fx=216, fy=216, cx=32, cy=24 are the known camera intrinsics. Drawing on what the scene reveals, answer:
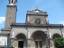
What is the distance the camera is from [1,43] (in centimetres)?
3703

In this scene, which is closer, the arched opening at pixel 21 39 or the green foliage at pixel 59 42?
the green foliage at pixel 59 42

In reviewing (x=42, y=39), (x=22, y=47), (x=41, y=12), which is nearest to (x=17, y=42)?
(x=22, y=47)

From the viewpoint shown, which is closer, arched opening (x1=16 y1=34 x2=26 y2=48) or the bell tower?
arched opening (x1=16 y1=34 x2=26 y2=48)

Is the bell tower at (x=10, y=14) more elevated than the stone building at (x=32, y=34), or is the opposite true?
the bell tower at (x=10, y=14)

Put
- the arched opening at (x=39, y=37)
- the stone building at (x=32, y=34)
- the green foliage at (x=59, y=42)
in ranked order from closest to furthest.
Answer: the green foliage at (x=59, y=42) → the stone building at (x=32, y=34) → the arched opening at (x=39, y=37)

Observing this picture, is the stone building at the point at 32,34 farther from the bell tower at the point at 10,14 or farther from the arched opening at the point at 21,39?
the bell tower at the point at 10,14

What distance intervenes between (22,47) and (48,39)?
462 centimetres

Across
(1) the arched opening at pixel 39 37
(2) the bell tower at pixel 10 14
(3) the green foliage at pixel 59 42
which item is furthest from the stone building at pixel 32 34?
(2) the bell tower at pixel 10 14

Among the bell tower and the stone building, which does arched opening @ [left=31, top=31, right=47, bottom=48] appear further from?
the bell tower

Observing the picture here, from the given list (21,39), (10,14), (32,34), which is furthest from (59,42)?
(10,14)

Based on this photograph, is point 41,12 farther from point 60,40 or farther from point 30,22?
point 60,40

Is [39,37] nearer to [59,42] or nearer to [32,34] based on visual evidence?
[32,34]

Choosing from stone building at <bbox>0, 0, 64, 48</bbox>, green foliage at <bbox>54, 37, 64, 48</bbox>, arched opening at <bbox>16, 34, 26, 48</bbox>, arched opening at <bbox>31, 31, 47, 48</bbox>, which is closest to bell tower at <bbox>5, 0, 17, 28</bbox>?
stone building at <bbox>0, 0, 64, 48</bbox>

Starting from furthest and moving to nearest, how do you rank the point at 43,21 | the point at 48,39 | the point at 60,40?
the point at 43,21, the point at 48,39, the point at 60,40
